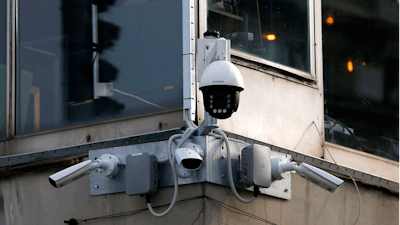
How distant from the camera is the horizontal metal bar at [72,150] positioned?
236 inches

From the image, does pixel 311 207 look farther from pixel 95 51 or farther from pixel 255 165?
pixel 95 51

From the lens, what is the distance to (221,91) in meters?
5.36

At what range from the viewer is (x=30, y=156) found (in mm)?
6695

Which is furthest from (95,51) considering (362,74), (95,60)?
(362,74)

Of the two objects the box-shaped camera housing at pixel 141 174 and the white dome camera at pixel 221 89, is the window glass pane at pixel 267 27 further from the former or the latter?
the box-shaped camera housing at pixel 141 174

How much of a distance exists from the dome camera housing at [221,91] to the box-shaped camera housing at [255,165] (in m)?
0.63

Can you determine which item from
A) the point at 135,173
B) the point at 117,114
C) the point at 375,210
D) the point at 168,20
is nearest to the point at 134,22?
the point at 168,20

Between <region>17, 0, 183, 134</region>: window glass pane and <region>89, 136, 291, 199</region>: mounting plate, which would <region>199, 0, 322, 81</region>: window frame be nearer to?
<region>17, 0, 183, 134</region>: window glass pane

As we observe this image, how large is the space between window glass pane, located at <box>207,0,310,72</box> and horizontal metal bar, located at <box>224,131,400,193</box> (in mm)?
818

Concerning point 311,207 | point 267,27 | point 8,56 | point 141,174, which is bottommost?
point 311,207

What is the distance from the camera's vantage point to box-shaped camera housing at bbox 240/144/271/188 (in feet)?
19.2

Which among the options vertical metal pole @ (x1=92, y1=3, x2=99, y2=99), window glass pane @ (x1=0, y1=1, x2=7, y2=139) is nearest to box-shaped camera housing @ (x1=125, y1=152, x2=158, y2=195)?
vertical metal pole @ (x1=92, y1=3, x2=99, y2=99)

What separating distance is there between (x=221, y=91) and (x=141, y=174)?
3.26 feet

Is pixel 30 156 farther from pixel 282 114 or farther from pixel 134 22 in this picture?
pixel 282 114
